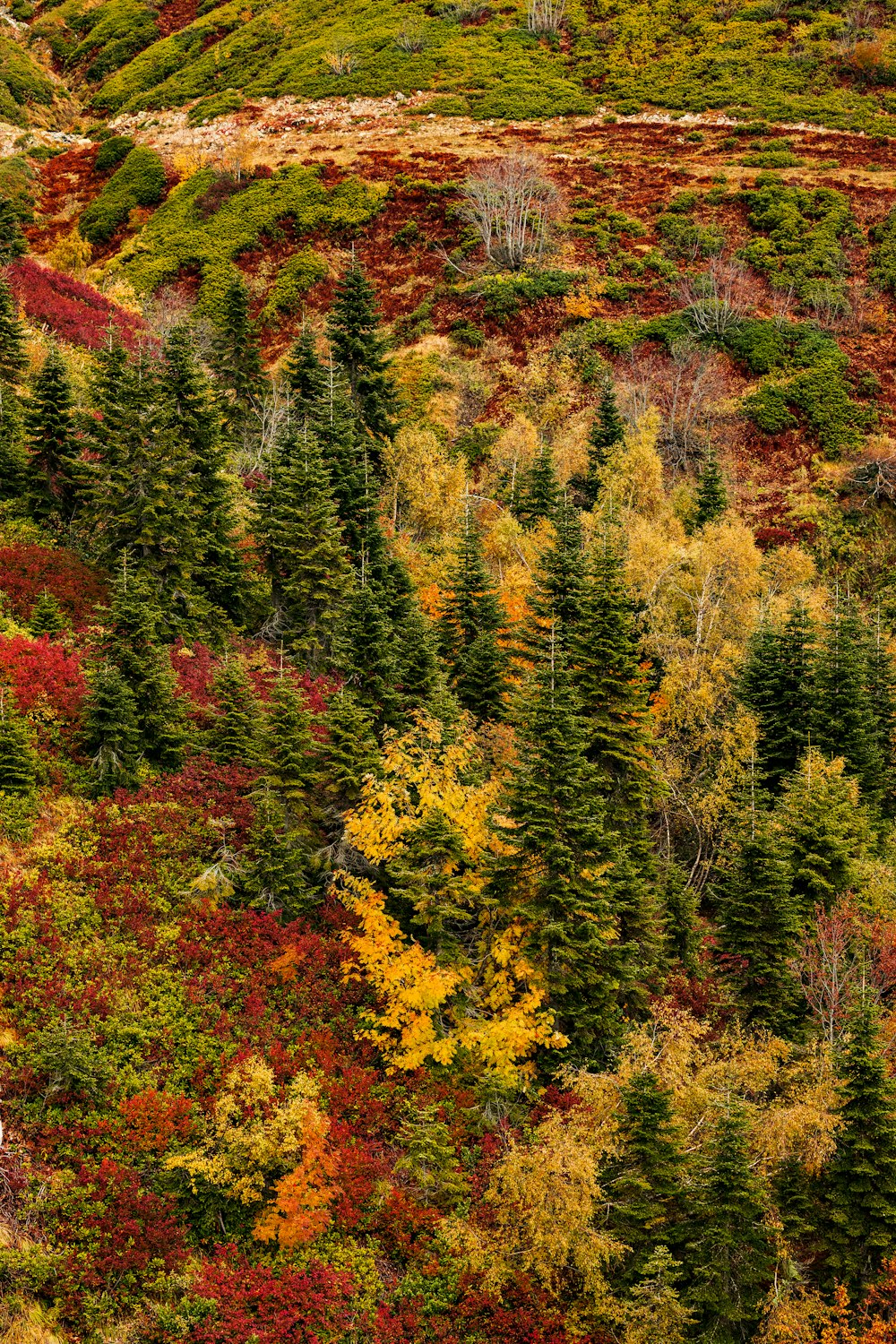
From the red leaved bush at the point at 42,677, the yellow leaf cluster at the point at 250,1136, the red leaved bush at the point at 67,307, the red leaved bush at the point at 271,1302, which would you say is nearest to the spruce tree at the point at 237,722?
the red leaved bush at the point at 42,677

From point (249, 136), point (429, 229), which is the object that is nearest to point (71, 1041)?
point (429, 229)

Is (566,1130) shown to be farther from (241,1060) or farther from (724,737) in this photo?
(724,737)

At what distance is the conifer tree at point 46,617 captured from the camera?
26.3 metres

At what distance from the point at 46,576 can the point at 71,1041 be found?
16.4 meters

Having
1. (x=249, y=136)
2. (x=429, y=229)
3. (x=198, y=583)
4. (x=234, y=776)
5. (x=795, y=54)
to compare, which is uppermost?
(x=795, y=54)

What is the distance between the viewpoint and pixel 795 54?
82.9 m

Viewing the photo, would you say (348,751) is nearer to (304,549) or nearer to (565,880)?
(565,880)

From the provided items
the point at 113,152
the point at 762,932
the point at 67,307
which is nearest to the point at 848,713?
the point at 762,932

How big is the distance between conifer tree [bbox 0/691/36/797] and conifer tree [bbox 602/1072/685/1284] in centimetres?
1454

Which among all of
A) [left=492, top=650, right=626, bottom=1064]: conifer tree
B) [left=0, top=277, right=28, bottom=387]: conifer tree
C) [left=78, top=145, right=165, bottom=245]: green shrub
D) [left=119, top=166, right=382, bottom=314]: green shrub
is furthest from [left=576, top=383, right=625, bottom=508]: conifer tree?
[left=78, top=145, right=165, bottom=245]: green shrub

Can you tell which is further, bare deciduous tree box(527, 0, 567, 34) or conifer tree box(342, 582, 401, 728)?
bare deciduous tree box(527, 0, 567, 34)

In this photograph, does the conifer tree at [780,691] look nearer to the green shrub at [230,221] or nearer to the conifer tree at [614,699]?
the conifer tree at [614,699]

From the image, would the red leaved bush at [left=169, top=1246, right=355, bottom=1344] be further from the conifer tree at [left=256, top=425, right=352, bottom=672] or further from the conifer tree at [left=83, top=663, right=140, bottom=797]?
the conifer tree at [left=256, top=425, right=352, bottom=672]

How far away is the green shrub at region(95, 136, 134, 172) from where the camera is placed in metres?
82.6
